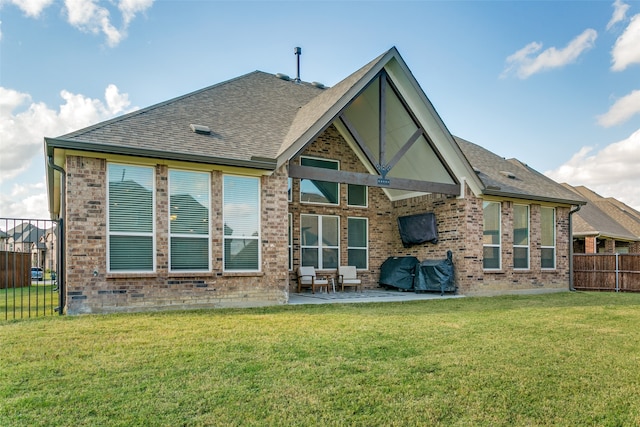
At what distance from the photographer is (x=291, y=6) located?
1173 centimetres

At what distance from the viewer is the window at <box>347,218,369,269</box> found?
13.7m

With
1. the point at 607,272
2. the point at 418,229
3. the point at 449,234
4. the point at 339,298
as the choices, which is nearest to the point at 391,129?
the point at 418,229

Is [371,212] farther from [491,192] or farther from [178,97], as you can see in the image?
[178,97]

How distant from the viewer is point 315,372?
426 centimetres

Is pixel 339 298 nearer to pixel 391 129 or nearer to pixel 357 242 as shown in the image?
pixel 357 242

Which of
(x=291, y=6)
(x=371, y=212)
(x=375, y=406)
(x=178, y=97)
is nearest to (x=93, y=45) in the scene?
(x=178, y=97)

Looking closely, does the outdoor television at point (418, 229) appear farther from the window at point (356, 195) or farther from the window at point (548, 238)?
the window at point (548, 238)

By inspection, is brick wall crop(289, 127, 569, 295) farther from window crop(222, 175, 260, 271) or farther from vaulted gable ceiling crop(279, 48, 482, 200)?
window crop(222, 175, 260, 271)

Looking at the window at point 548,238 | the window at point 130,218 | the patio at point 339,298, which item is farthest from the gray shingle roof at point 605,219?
the window at point 130,218

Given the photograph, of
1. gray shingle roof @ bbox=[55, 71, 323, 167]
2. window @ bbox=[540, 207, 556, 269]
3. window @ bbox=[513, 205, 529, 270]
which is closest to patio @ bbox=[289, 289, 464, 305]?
window @ bbox=[513, 205, 529, 270]

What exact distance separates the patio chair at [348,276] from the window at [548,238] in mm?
6455

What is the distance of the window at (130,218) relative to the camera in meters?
8.16

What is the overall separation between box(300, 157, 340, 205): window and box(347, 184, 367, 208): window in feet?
1.49

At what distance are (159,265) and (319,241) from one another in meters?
5.69
